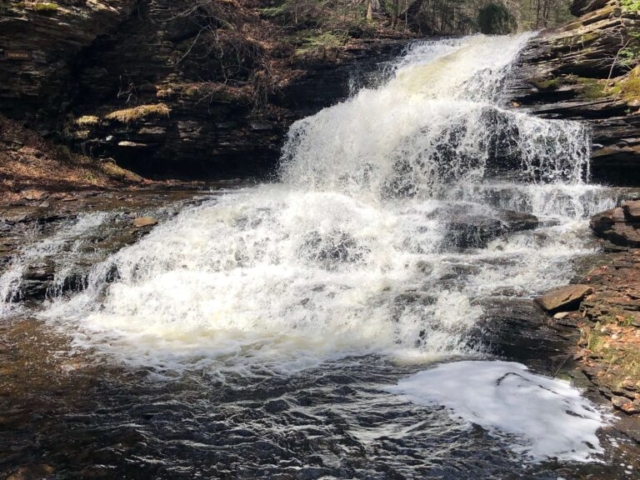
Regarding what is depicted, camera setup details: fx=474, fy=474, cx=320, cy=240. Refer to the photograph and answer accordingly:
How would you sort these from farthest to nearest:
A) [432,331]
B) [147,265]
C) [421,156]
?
[421,156], [147,265], [432,331]

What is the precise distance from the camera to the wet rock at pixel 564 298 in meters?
6.27

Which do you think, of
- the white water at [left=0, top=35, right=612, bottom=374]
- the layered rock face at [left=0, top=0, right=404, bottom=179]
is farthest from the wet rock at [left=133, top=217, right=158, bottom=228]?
the layered rock face at [left=0, top=0, right=404, bottom=179]

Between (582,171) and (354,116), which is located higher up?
(354,116)

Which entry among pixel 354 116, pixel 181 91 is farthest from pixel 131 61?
pixel 354 116

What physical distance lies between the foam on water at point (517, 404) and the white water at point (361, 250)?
66cm

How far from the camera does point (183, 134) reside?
46.9ft

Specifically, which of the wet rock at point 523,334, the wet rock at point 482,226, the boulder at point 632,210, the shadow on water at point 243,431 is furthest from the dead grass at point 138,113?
the boulder at point 632,210

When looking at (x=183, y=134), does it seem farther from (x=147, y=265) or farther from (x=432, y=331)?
(x=432, y=331)

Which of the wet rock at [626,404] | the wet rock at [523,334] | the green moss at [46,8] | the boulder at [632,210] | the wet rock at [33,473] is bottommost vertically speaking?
the wet rock at [626,404]

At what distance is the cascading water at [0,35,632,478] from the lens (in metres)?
→ 6.39

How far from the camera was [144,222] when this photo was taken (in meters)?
10.3

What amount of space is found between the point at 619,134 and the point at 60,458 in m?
11.2

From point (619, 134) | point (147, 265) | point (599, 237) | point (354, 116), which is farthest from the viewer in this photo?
point (354, 116)

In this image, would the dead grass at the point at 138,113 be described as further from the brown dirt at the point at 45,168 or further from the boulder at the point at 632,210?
the boulder at the point at 632,210
